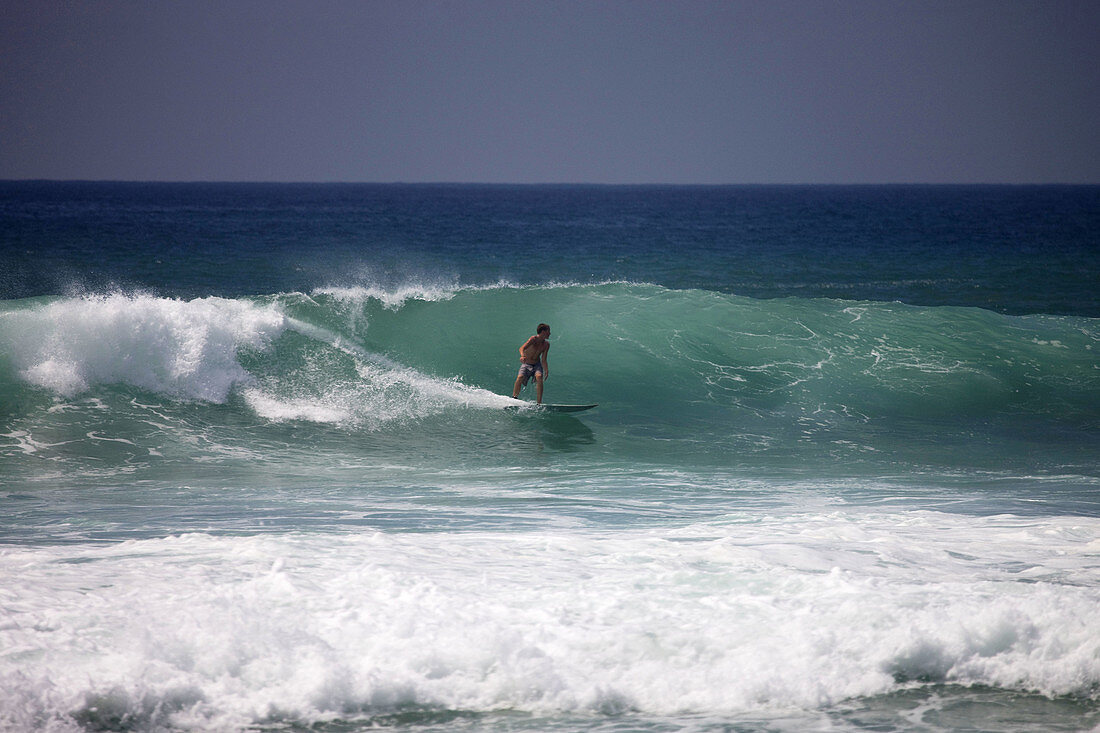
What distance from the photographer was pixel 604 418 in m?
12.7

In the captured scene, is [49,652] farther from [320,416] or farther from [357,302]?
[357,302]

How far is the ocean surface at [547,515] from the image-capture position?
15.1 feet

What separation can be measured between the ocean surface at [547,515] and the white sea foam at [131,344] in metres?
0.05

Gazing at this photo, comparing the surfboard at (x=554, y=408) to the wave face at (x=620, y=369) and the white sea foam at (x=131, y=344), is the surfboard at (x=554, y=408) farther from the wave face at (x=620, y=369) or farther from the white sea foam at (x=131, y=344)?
the white sea foam at (x=131, y=344)

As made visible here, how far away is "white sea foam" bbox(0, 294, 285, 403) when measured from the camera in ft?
42.4

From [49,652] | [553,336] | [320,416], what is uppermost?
[553,336]

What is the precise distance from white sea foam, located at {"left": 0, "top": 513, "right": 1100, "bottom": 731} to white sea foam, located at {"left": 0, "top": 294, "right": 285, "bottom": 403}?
6981 mm

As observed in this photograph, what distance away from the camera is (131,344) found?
13.3 meters

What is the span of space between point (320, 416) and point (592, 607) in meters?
7.58

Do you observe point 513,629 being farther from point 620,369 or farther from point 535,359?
point 620,369

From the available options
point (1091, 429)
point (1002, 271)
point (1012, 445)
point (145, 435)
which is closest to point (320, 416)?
point (145, 435)

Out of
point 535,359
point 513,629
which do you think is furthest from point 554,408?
point 513,629

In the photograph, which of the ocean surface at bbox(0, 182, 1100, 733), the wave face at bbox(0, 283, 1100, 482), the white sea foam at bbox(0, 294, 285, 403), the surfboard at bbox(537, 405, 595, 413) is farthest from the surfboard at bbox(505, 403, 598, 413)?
the white sea foam at bbox(0, 294, 285, 403)

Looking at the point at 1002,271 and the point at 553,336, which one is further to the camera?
the point at 1002,271
